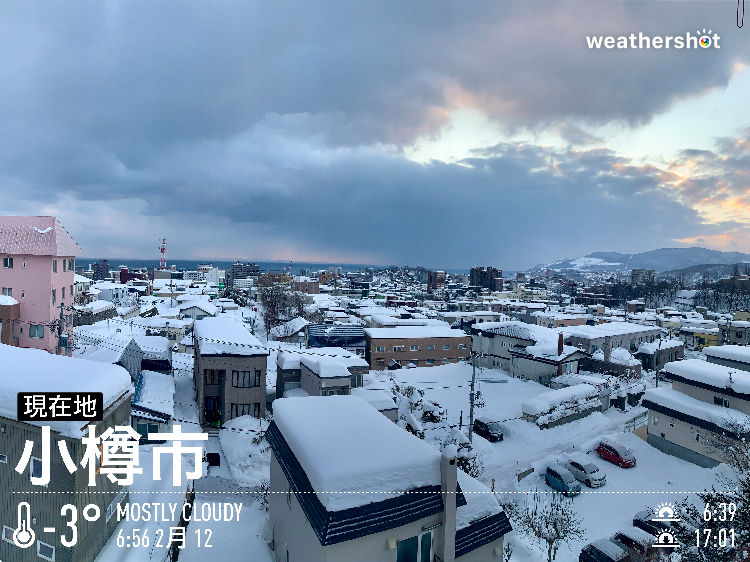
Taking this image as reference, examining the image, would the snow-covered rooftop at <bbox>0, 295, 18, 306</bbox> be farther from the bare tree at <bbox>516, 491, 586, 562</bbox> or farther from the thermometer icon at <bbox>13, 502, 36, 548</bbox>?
the bare tree at <bbox>516, 491, 586, 562</bbox>

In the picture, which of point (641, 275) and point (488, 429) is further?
point (641, 275)

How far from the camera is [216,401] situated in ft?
61.7

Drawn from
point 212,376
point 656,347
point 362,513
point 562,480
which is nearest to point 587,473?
point 562,480

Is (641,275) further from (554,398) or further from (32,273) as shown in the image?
(32,273)

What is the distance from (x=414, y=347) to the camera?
114ft

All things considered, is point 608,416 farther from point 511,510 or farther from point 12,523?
point 12,523

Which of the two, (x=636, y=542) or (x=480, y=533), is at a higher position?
(x=480, y=533)

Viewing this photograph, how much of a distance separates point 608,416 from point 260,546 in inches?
848

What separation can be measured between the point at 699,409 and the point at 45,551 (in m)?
22.0

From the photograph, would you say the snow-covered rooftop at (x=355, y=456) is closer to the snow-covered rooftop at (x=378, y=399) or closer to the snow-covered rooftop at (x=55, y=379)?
the snow-covered rooftop at (x=55, y=379)

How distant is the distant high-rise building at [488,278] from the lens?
116 m

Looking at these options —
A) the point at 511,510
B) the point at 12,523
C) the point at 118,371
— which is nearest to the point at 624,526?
the point at 511,510

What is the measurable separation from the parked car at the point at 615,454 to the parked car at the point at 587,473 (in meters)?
1.57

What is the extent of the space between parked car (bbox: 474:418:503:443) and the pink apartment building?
68.8ft
